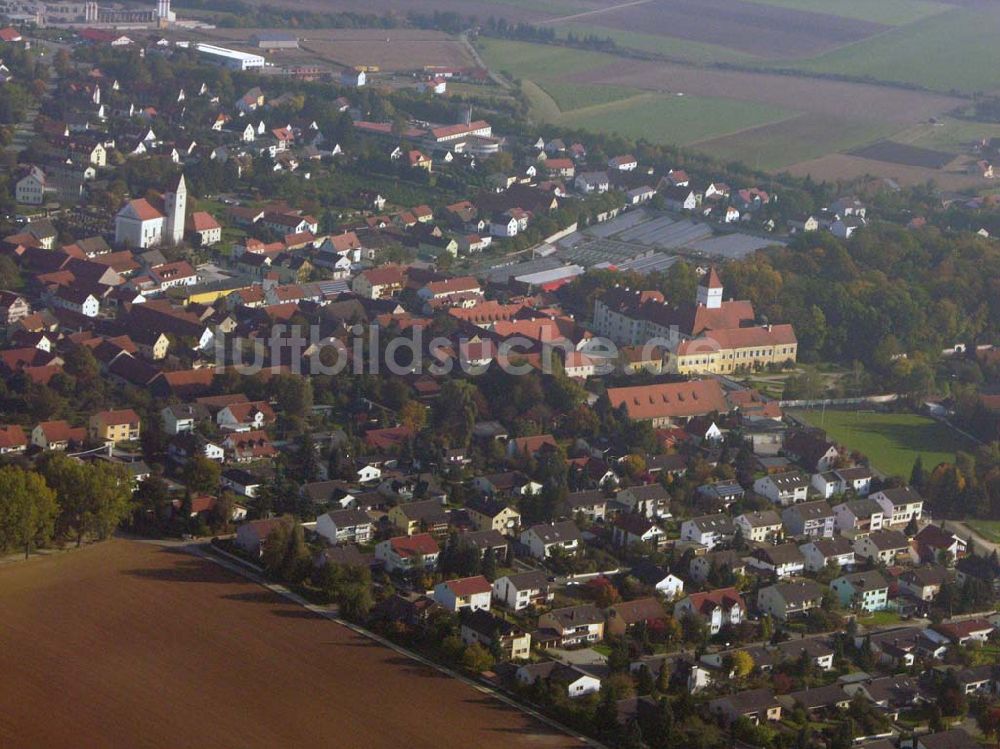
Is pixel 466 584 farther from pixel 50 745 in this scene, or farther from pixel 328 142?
pixel 328 142

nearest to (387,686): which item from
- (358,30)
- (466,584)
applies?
(466,584)

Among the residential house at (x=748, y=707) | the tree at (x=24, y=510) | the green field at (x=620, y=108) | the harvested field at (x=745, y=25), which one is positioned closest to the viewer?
the residential house at (x=748, y=707)

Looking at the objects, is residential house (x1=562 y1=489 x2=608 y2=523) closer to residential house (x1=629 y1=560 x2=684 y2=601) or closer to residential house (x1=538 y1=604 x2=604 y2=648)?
residential house (x1=629 y1=560 x2=684 y2=601)

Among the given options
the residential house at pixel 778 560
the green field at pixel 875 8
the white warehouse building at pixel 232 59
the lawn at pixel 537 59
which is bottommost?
the residential house at pixel 778 560

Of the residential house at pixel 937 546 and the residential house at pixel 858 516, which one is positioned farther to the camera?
the residential house at pixel 858 516

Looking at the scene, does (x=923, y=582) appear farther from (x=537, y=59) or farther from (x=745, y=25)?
(x=745, y=25)

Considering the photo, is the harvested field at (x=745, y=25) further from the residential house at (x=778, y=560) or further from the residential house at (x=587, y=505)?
the residential house at (x=778, y=560)

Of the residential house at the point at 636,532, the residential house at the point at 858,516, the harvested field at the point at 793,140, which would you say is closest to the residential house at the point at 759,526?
the residential house at the point at 858,516
